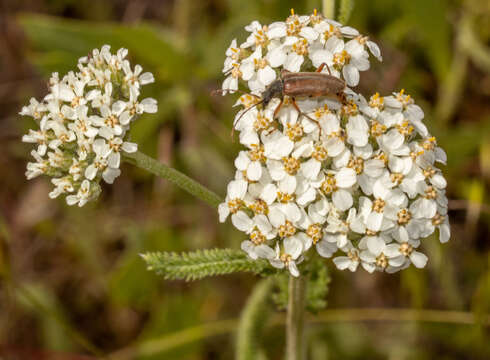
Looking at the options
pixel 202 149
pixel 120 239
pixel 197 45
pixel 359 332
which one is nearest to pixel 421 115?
pixel 359 332

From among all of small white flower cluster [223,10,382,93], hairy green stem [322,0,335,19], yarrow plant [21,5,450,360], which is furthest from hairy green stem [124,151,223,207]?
hairy green stem [322,0,335,19]

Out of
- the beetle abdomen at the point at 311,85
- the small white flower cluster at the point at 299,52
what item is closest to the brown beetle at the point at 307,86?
the beetle abdomen at the point at 311,85

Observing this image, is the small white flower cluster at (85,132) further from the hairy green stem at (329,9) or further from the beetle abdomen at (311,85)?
the hairy green stem at (329,9)

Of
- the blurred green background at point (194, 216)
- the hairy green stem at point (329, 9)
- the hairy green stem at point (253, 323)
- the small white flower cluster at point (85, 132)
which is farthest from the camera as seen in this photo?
the blurred green background at point (194, 216)

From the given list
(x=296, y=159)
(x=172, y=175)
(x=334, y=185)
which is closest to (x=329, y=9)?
(x=296, y=159)

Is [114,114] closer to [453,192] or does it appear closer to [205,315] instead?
[205,315]
